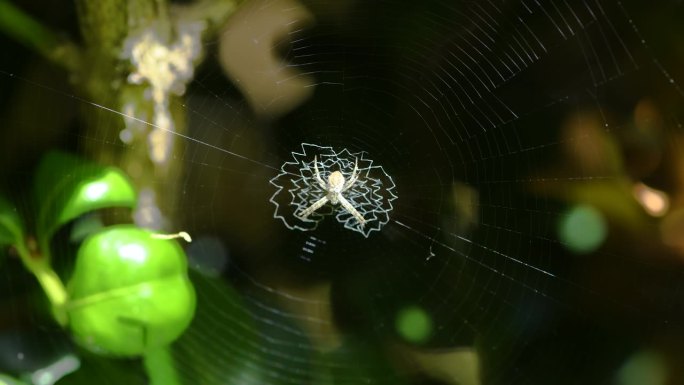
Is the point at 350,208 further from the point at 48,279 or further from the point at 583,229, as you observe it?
the point at 48,279

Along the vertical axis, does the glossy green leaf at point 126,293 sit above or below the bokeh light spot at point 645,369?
above

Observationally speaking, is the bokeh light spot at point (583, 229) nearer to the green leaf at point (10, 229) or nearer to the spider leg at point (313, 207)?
the spider leg at point (313, 207)

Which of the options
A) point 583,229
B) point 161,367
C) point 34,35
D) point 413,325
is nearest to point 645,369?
point 583,229

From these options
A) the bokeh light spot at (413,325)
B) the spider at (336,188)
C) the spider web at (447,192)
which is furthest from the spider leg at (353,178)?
the bokeh light spot at (413,325)

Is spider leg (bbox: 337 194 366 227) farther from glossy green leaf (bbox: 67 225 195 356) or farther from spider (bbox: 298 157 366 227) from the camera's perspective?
glossy green leaf (bbox: 67 225 195 356)

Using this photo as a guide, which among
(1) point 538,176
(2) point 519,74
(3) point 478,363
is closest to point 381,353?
(3) point 478,363
